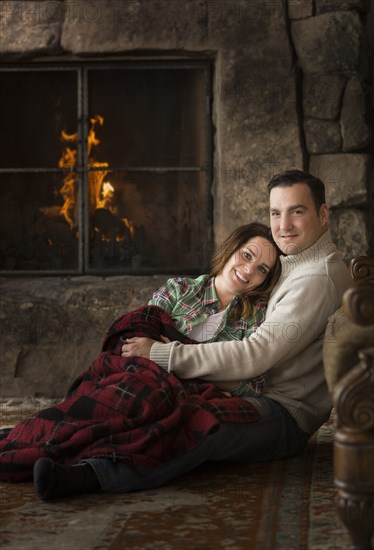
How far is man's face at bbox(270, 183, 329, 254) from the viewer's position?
2672mm

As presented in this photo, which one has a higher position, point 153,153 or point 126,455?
point 153,153

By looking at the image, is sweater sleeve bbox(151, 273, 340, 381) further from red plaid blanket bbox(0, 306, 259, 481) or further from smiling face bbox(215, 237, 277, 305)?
smiling face bbox(215, 237, 277, 305)

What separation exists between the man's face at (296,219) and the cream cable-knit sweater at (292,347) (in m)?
0.03

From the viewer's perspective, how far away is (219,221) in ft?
12.9

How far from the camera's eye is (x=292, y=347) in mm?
2594

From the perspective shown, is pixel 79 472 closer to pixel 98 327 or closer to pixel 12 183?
pixel 98 327

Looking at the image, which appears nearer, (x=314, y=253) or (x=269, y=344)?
(x=269, y=344)

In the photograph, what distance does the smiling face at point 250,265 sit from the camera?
2.78 meters

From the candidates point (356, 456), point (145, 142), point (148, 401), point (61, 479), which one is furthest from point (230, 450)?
point (145, 142)

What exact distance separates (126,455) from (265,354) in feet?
1.68

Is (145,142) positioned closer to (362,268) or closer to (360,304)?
(362,268)

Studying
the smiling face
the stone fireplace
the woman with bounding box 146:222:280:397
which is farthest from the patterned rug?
the stone fireplace

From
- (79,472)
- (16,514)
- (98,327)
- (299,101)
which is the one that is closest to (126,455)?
(79,472)

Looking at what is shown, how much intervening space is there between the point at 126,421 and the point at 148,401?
82 millimetres
